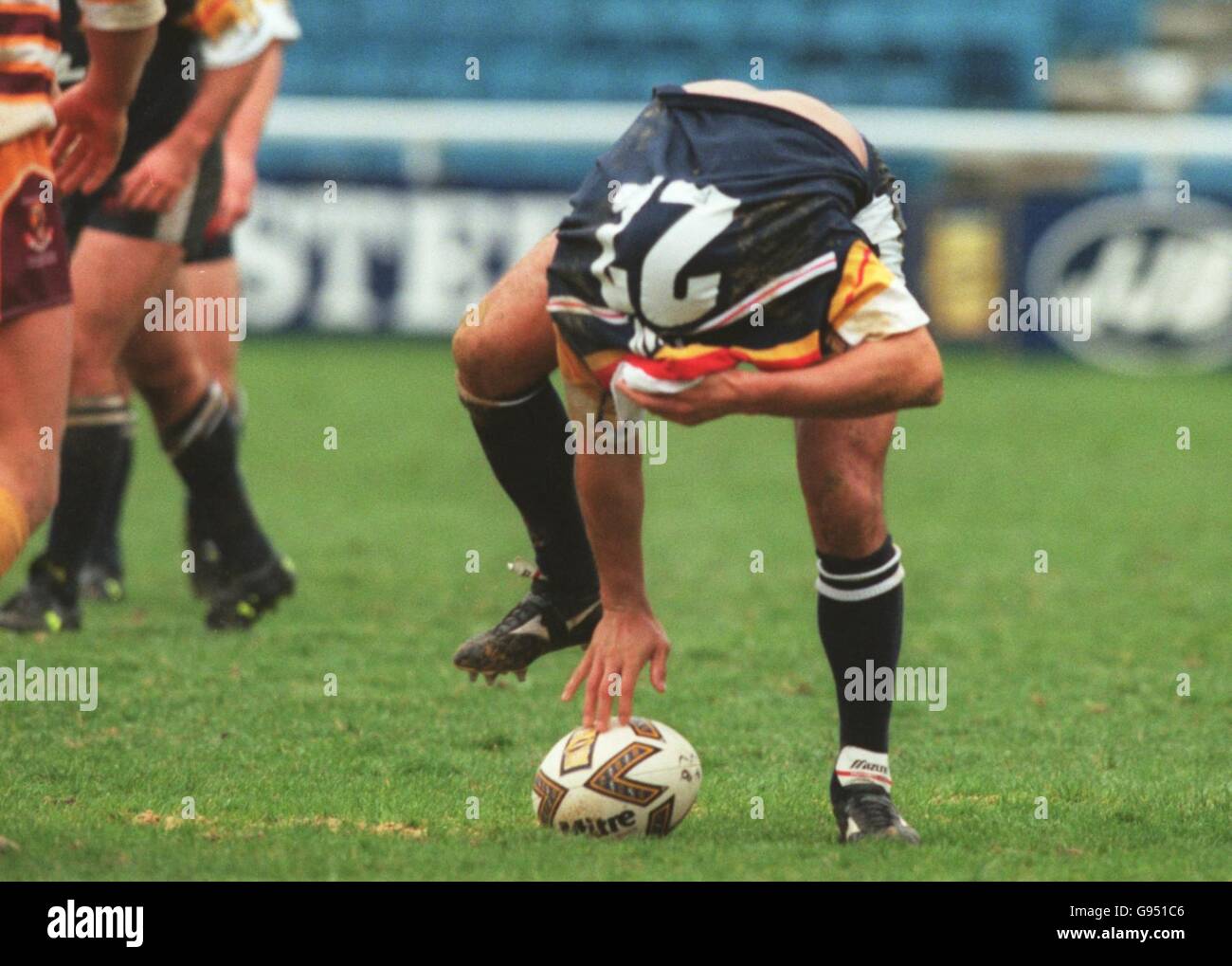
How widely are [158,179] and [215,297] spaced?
1283 mm

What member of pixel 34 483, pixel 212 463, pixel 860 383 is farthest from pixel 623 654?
pixel 212 463

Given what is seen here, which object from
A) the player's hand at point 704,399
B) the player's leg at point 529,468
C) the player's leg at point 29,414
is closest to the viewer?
the player's hand at point 704,399

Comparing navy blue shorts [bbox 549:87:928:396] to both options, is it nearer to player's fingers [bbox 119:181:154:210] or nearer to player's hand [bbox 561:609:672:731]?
player's hand [bbox 561:609:672:731]

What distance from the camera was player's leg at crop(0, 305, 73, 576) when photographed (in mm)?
3637

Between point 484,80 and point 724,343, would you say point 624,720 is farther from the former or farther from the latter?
point 484,80

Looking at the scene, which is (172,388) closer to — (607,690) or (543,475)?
(543,475)

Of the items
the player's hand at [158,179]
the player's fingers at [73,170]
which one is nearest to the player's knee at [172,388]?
the player's hand at [158,179]

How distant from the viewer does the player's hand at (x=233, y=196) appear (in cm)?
706

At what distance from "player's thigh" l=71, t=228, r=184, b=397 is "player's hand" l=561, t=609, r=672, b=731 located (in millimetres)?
2407

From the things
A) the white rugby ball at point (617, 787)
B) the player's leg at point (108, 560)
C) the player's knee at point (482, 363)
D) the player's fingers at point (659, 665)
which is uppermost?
the player's knee at point (482, 363)

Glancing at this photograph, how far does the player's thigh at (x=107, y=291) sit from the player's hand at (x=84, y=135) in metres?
1.19

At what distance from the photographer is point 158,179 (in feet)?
19.3

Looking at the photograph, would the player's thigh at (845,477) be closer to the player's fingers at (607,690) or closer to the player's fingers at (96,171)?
the player's fingers at (607,690)
